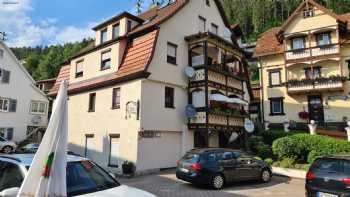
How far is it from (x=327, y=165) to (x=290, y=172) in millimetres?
8584

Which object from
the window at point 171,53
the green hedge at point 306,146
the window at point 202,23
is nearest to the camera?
the green hedge at point 306,146

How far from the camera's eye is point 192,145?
70.5ft

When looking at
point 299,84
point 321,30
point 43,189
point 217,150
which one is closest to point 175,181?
point 217,150

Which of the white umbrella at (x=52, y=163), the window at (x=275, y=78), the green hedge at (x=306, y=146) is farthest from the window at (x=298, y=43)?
the white umbrella at (x=52, y=163)

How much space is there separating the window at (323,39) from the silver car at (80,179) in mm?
28930

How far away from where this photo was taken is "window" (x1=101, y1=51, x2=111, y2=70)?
22.1m

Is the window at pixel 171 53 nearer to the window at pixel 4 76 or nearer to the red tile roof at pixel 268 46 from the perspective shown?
the red tile roof at pixel 268 46

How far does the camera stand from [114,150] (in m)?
20.0

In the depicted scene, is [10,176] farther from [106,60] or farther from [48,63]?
[48,63]

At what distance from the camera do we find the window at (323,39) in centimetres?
2967

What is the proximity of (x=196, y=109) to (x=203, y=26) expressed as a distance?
7.43 meters

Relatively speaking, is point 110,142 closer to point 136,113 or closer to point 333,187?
point 136,113

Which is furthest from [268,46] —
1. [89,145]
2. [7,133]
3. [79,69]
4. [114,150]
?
[7,133]

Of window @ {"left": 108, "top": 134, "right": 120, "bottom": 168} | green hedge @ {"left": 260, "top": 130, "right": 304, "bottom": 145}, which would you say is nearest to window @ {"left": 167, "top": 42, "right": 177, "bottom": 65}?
window @ {"left": 108, "top": 134, "right": 120, "bottom": 168}
